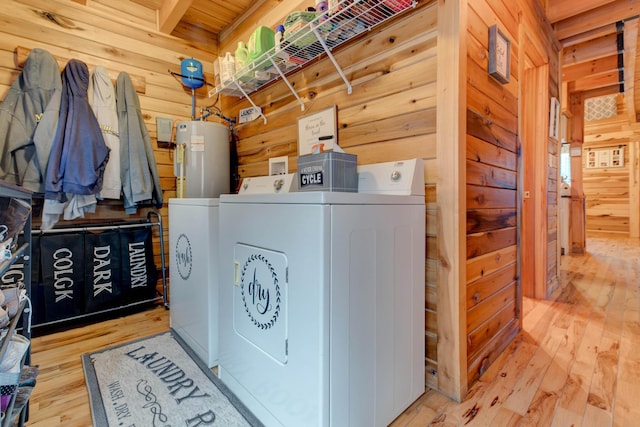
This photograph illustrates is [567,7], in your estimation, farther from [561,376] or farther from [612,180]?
[612,180]

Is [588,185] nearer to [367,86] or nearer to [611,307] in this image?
[611,307]

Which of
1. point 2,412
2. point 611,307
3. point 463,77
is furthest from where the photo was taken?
point 611,307

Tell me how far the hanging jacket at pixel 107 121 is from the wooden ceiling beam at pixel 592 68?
519 centimetres

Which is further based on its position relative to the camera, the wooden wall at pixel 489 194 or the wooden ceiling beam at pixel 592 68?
the wooden ceiling beam at pixel 592 68

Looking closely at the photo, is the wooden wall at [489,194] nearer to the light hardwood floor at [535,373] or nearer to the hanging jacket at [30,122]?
the light hardwood floor at [535,373]

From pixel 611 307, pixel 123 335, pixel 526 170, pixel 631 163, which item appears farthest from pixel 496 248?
pixel 631 163

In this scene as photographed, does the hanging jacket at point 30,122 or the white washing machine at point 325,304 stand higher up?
the hanging jacket at point 30,122

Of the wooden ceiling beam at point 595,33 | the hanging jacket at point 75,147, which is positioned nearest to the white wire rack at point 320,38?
the hanging jacket at point 75,147

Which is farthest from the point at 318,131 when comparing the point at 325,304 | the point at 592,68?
the point at 592,68

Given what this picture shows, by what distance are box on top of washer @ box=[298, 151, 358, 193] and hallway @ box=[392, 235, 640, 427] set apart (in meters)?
0.95

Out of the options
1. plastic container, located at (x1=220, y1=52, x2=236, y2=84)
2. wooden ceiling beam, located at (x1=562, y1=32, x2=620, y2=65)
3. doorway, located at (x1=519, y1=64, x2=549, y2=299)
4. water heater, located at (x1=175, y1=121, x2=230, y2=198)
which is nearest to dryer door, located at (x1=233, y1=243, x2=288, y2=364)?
water heater, located at (x1=175, y1=121, x2=230, y2=198)

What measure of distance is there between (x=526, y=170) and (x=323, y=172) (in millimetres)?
2226

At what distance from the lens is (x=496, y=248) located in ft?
5.25

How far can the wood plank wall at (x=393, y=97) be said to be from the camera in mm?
1328
